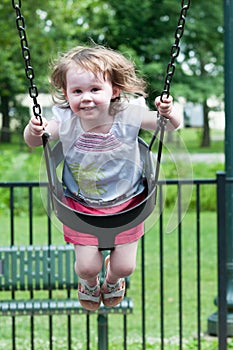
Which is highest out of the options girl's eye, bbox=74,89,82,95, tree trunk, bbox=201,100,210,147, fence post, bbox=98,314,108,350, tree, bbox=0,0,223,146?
tree, bbox=0,0,223,146

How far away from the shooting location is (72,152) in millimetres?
2652

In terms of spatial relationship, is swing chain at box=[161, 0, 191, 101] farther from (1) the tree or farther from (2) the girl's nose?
(1) the tree

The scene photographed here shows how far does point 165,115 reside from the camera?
2566mm

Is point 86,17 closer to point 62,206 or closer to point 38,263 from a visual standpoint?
point 38,263

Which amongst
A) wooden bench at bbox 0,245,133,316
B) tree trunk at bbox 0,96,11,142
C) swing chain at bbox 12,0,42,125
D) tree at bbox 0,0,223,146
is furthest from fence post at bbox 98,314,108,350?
tree trunk at bbox 0,96,11,142

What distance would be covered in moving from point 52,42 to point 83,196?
1707 centimetres

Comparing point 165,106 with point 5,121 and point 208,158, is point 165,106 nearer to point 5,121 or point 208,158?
point 208,158

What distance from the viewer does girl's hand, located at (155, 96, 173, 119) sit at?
8.30ft

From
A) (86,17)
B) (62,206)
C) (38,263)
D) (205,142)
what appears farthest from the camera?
(205,142)

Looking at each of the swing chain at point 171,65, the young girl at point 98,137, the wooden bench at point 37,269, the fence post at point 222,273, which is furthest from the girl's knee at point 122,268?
the fence post at point 222,273

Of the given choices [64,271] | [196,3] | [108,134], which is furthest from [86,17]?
[108,134]

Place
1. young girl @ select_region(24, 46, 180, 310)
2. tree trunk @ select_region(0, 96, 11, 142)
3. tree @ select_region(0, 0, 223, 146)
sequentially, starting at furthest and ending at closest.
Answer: tree trunk @ select_region(0, 96, 11, 142) < tree @ select_region(0, 0, 223, 146) < young girl @ select_region(24, 46, 180, 310)

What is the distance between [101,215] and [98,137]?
0.31 meters

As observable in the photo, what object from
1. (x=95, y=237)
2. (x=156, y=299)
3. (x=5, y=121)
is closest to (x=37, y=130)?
(x=95, y=237)
